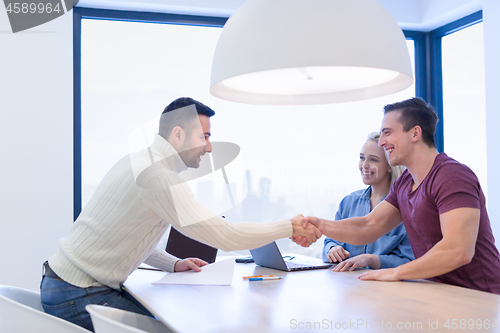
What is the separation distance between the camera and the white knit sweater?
1.67 m

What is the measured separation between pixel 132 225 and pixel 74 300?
13.1 inches

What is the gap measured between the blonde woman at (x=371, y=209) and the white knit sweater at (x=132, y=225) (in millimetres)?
690

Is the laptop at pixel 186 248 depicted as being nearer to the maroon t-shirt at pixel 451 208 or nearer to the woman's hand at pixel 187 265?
the woman's hand at pixel 187 265

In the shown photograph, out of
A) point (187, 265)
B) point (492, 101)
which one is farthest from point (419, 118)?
point (492, 101)

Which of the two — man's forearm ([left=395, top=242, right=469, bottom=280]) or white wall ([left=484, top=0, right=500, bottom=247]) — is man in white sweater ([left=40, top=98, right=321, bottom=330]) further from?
white wall ([left=484, top=0, right=500, bottom=247])

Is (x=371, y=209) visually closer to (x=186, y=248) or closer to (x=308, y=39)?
(x=186, y=248)

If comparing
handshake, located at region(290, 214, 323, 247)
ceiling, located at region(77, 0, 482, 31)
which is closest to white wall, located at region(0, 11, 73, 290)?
ceiling, located at region(77, 0, 482, 31)

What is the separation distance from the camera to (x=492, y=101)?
333 centimetres

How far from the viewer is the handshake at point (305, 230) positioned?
6.57ft

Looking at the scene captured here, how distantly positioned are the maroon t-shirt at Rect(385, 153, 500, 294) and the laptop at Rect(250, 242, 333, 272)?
0.48 metres

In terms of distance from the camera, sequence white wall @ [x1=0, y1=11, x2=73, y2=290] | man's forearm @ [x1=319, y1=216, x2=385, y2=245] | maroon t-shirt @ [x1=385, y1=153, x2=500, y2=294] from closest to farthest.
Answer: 1. maroon t-shirt @ [x1=385, y1=153, x2=500, y2=294]
2. man's forearm @ [x1=319, y1=216, x2=385, y2=245]
3. white wall @ [x1=0, y1=11, x2=73, y2=290]

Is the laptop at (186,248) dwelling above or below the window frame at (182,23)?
below

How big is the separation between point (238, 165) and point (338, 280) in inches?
65.2

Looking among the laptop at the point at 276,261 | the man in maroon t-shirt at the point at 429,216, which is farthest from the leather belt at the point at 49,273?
the man in maroon t-shirt at the point at 429,216
